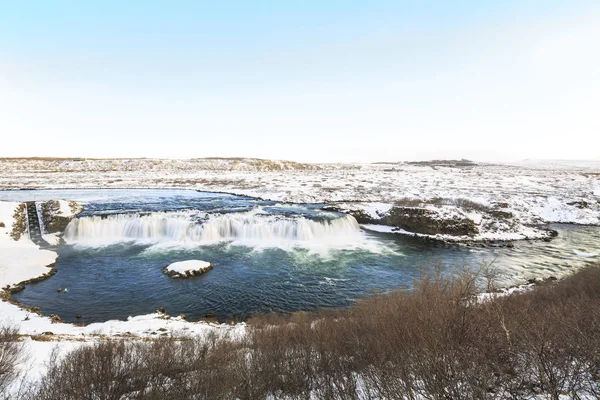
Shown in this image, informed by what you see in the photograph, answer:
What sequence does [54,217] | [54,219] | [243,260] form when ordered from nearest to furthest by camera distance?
[243,260]
[54,219]
[54,217]

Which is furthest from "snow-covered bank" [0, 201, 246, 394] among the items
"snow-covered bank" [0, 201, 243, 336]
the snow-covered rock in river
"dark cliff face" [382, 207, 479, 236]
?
"dark cliff face" [382, 207, 479, 236]

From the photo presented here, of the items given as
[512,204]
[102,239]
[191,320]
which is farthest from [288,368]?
[512,204]

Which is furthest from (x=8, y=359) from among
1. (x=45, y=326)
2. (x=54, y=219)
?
(x=54, y=219)

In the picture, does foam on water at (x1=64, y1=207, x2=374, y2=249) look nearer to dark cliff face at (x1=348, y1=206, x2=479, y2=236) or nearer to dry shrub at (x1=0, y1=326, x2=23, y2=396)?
dark cliff face at (x1=348, y1=206, x2=479, y2=236)

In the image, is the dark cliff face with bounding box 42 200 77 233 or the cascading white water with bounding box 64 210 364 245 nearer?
the cascading white water with bounding box 64 210 364 245

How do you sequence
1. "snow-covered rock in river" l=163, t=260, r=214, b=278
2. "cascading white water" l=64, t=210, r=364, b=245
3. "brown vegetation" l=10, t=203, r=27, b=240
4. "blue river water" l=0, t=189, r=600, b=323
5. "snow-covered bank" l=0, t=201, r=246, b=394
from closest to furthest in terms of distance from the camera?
1. "snow-covered bank" l=0, t=201, r=246, b=394
2. "blue river water" l=0, t=189, r=600, b=323
3. "snow-covered rock in river" l=163, t=260, r=214, b=278
4. "brown vegetation" l=10, t=203, r=27, b=240
5. "cascading white water" l=64, t=210, r=364, b=245

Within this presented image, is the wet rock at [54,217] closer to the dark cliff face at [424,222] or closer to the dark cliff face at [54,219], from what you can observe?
the dark cliff face at [54,219]

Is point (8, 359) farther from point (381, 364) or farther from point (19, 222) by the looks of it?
point (19, 222)

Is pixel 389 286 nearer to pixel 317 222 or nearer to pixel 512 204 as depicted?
pixel 317 222
